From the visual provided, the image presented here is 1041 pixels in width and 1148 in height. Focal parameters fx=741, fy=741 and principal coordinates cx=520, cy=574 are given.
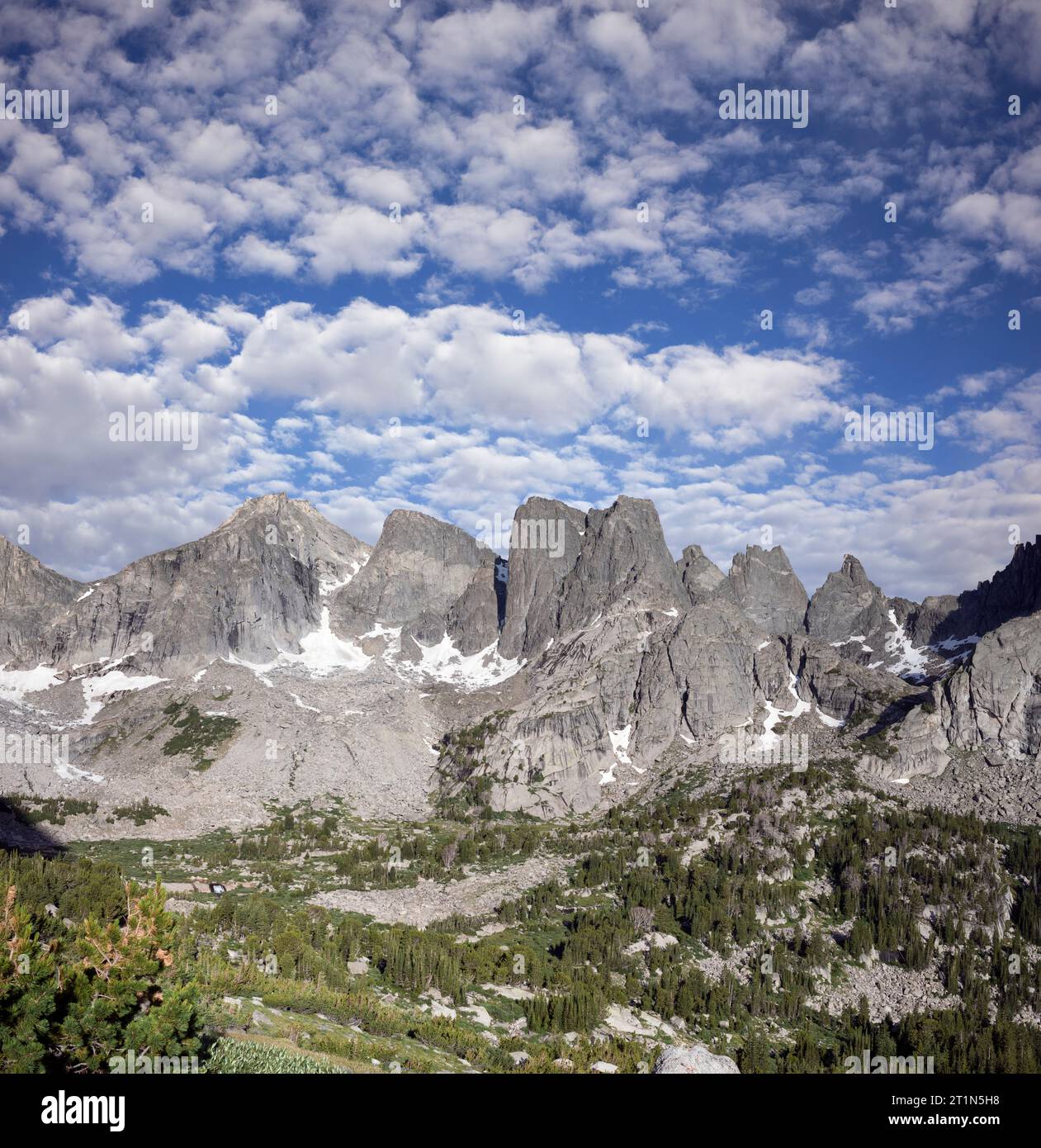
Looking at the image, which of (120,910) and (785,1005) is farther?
(785,1005)

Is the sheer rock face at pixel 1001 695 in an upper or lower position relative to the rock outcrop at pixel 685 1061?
upper

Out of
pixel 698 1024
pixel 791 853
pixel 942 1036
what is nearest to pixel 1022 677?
pixel 791 853

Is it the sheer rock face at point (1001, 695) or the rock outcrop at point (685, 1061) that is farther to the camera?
the sheer rock face at point (1001, 695)

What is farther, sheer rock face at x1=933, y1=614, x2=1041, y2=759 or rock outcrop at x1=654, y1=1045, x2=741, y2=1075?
sheer rock face at x1=933, y1=614, x2=1041, y2=759

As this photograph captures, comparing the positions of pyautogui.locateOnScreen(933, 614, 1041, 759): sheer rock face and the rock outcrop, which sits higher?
pyautogui.locateOnScreen(933, 614, 1041, 759): sheer rock face

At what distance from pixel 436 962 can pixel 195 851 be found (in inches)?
3159

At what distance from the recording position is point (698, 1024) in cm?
8625

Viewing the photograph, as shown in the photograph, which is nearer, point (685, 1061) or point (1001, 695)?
point (685, 1061)

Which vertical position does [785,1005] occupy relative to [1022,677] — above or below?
below

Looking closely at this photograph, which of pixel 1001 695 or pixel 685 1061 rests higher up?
pixel 1001 695
